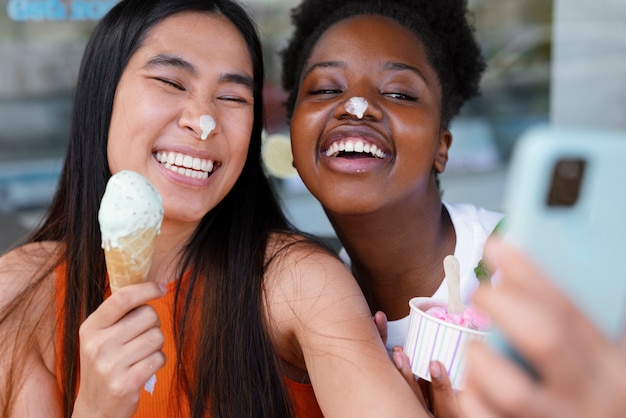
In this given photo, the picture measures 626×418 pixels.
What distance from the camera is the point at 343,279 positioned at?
69.0 inches

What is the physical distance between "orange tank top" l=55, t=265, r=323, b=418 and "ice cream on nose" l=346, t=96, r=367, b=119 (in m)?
0.69

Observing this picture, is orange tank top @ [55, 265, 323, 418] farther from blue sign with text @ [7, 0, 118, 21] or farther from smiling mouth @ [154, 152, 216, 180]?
blue sign with text @ [7, 0, 118, 21]

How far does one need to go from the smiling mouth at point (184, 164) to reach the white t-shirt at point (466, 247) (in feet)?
2.45

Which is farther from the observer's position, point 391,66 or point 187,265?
point 391,66

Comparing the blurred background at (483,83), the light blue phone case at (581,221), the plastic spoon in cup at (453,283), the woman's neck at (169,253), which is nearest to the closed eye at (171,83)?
the woman's neck at (169,253)

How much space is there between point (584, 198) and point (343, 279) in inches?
41.9

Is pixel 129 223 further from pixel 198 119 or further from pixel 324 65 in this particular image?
pixel 324 65

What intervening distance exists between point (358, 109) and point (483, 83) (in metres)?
4.55

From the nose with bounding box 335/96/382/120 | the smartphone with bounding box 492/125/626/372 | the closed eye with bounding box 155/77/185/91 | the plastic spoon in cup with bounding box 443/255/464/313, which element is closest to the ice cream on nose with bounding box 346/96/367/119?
the nose with bounding box 335/96/382/120

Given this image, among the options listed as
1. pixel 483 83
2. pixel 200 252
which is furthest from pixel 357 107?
pixel 483 83

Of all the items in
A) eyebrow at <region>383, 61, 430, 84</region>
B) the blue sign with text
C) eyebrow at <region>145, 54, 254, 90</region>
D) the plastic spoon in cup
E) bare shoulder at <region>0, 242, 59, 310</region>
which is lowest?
bare shoulder at <region>0, 242, 59, 310</region>

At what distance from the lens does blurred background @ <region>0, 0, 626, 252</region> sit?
4.34m

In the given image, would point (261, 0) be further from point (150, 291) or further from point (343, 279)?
point (150, 291)

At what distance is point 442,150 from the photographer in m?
2.34
